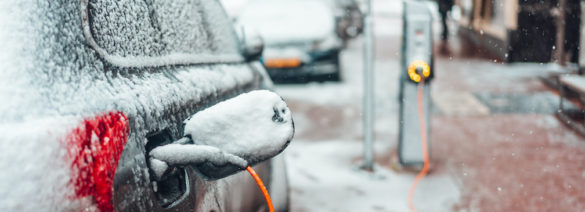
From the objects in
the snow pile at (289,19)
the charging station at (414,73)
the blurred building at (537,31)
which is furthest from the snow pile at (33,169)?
the blurred building at (537,31)

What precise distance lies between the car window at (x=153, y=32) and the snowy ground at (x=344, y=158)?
2269mm

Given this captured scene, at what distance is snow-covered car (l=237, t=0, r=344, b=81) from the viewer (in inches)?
411

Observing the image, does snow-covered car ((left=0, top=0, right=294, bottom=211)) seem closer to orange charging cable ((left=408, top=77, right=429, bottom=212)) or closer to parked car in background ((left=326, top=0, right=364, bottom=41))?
orange charging cable ((left=408, top=77, right=429, bottom=212))

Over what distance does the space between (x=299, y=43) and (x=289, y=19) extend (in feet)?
2.72

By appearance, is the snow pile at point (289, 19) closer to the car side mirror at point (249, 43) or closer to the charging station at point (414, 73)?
the charging station at point (414, 73)

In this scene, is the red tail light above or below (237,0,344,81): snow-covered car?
→ above

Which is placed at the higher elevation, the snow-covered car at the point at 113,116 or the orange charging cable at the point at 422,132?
the snow-covered car at the point at 113,116

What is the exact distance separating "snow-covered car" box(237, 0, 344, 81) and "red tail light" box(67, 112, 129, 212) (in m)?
8.82

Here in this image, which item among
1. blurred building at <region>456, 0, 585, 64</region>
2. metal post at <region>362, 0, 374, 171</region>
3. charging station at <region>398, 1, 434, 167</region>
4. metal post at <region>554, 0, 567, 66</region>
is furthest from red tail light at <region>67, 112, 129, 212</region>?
metal post at <region>554, 0, 567, 66</region>

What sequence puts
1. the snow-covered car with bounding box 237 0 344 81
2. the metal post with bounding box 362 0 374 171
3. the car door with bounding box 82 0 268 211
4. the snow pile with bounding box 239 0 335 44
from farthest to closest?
1. the snow pile with bounding box 239 0 335 44
2. the snow-covered car with bounding box 237 0 344 81
3. the metal post with bounding box 362 0 374 171
4. the car door with bounding box 82 0 268 211

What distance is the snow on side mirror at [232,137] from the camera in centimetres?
156

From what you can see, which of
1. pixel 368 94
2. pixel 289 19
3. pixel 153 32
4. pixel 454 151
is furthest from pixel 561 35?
pixel 153 32

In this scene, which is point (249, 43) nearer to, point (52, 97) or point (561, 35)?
point (52, 97)

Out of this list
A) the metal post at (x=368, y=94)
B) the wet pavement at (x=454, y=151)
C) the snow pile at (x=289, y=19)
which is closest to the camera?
the wet pavement at (x=454, y=151)
